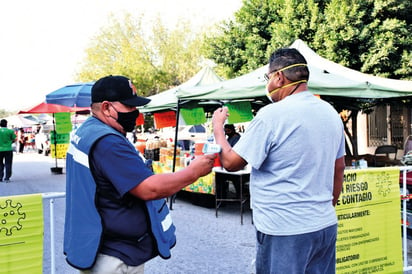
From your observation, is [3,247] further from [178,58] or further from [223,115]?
[178,58]

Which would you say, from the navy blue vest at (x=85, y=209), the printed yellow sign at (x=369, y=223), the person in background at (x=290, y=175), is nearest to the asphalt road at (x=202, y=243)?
the printed yellow sign at (x=369, y=223)

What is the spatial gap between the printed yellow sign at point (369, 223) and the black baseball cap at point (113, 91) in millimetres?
2418

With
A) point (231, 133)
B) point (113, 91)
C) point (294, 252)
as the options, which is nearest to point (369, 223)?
point (294, 252)

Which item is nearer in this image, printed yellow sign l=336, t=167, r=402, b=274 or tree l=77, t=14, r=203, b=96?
printed yellow sign l=336, t=167, r=402, b=274

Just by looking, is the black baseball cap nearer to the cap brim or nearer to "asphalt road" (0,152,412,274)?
the cap brim

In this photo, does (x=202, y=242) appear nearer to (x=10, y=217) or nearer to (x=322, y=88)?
(x=322, y=88)

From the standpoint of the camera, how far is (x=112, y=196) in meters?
1.97

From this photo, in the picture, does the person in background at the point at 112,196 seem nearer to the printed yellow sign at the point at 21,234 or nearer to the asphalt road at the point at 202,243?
the printed yellow sign at the point at 21,234

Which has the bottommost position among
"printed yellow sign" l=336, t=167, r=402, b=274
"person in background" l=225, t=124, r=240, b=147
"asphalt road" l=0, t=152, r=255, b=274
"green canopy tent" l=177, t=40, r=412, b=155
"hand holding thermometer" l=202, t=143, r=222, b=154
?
"asphalt road" l=0, t=152, r=255, b=274

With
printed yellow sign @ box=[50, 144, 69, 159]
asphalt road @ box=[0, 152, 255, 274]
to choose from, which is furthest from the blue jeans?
printed yellow sign @ box=[50, 144, 69, 159]

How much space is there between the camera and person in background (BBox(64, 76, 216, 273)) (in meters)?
1.93

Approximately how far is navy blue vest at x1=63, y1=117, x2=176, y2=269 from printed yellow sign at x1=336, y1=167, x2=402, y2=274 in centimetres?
225

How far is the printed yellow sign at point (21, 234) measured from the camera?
2705 millimetres

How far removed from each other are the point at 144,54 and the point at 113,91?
3301 centimetres
